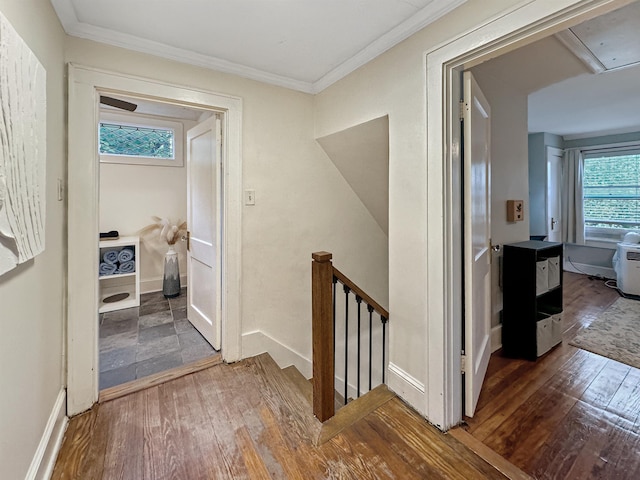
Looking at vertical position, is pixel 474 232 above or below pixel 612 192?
below

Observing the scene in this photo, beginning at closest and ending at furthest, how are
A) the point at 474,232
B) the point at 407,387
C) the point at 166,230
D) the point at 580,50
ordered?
the point at 474,232 → the point at 407,387 → the point at 580,50 → the point at 166,230

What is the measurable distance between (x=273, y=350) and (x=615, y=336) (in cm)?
310

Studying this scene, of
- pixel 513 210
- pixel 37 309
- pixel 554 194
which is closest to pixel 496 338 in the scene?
pixel 513 210

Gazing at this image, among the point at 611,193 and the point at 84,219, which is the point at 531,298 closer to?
the point at 84,219

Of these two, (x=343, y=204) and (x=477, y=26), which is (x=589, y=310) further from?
(x=477, y=26)

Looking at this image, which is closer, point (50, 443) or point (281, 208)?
point (50, 443)

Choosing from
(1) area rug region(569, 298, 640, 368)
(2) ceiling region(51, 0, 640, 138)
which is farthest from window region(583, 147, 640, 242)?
(2) ceiling region(51, 0, 640, 138)

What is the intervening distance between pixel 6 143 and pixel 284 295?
6.23 ft

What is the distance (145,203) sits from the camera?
383 centimetres

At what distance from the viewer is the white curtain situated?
4875mm

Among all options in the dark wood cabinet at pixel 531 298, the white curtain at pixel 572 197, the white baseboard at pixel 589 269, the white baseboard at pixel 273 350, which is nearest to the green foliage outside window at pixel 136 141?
the white baseboard at pixel 273 350

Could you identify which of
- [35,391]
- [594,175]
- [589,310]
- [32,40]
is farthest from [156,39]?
[594,175]

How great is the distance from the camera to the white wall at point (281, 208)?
224cm

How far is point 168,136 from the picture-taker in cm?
400
